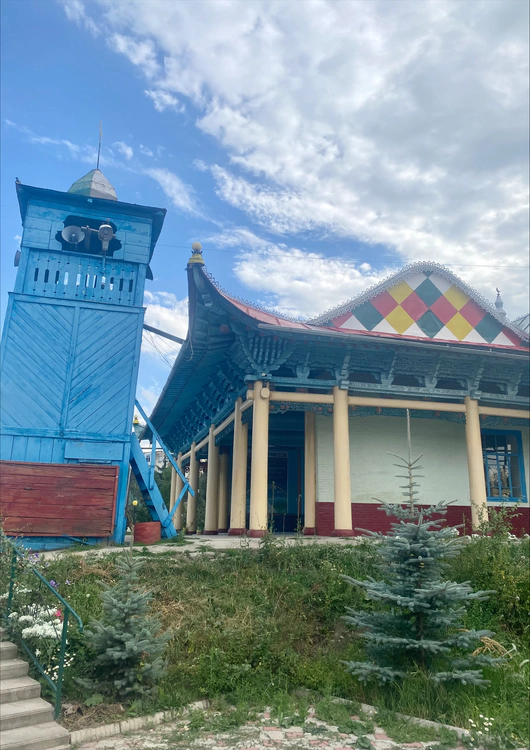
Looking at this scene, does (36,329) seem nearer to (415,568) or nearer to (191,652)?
(191,652)

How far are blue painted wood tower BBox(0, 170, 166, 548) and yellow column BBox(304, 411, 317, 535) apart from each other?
15.6 ft

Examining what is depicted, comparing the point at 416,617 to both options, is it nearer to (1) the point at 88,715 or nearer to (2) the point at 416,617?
(2) the point at 416,617

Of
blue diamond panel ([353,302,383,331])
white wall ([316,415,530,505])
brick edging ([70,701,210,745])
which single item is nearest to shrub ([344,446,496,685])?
brick edging ([70,701,210,745])

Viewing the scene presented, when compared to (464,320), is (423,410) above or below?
below

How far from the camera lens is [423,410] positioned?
14.2 m

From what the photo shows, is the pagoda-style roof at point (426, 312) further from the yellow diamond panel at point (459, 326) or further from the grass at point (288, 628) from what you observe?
the grass at point (288, 628)

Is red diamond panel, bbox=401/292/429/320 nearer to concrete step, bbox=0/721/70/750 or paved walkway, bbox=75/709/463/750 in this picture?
paved walkway, bbox=75/709/463/750

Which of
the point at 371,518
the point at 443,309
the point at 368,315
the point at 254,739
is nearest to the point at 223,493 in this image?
the point at 371,518

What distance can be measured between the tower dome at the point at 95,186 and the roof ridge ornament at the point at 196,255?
12.7ft

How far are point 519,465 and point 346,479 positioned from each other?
20.8 ft

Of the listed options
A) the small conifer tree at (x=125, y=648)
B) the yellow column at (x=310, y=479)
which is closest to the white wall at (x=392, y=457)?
the yellow column at (x=310, y=479)

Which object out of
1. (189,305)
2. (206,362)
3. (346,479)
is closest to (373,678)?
(346,479)

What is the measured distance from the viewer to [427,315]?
15805 millimetres

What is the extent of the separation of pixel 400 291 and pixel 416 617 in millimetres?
10976
